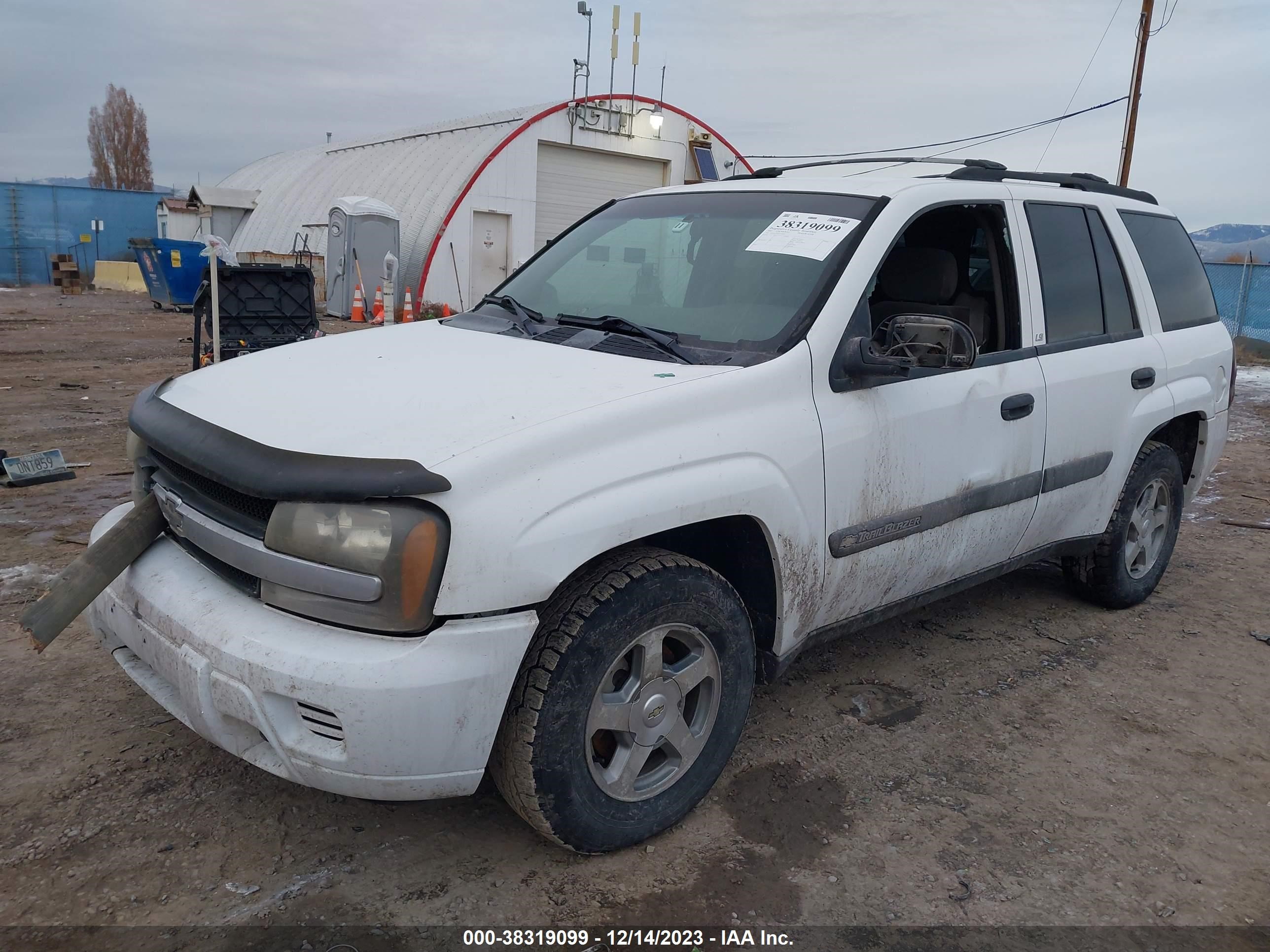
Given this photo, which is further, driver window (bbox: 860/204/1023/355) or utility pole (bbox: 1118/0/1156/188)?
utility pole (bbox: 1118/0/1156/188)

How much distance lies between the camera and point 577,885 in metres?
2.44

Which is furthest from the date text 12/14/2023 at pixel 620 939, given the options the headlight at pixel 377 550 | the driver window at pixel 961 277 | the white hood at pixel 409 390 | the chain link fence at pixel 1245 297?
the chain link fence at pixel 1245 297

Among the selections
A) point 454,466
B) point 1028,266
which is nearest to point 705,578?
point 454,466

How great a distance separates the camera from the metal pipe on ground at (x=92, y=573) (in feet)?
7.98

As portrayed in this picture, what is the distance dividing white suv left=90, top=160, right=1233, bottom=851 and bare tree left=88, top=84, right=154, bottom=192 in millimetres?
70689

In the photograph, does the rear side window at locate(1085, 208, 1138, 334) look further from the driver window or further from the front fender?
the front fender

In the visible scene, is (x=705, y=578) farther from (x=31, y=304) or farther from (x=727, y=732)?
(x=31, y=304)

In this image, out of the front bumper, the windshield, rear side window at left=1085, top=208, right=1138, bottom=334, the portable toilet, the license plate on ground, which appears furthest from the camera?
the portable toilet

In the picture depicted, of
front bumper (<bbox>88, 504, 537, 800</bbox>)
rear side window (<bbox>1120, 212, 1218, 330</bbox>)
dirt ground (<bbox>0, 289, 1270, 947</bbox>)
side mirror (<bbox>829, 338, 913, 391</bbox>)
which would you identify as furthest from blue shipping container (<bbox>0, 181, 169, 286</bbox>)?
side mirror (<bbox>829, 338, 913, 391</bbox>)

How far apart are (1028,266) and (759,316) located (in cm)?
136

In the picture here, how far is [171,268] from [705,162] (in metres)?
11.9

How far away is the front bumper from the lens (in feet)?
6.80

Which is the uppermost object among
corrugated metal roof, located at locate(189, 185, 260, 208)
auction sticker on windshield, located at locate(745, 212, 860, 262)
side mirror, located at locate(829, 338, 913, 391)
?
corrugated metal roof, located at locate(189, 185, 260, 208)

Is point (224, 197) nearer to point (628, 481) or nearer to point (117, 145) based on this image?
point (628, 481)
